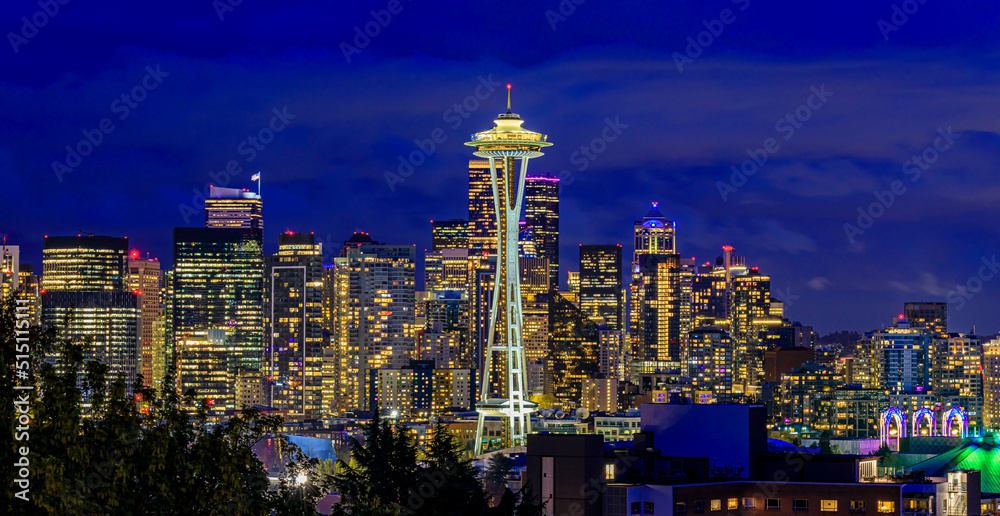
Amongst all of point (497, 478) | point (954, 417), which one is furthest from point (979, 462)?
point (954, 417)

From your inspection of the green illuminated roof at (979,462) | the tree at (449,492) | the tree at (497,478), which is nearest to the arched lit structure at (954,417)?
the tree at (497,478)

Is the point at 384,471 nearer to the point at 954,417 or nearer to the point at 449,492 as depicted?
the point at 449,492

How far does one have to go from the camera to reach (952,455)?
7562cm

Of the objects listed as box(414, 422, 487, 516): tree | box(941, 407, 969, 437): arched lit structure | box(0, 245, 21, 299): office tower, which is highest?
box(0, 245, 21, 299): office tower

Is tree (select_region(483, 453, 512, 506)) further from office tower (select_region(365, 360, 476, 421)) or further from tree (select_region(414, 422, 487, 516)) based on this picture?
office tower (select_region(365, 360, 476, 421))

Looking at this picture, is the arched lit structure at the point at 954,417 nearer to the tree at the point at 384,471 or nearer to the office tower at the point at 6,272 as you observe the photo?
the office tower at the point at 6,272

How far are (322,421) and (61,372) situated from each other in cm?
16712

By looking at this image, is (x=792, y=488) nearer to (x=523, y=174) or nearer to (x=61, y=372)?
(x=61, y=372)

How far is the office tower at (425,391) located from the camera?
194 meters

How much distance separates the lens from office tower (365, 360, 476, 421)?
7633 inches

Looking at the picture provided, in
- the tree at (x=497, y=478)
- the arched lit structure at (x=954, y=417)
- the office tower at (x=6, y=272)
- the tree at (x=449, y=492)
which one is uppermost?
the office tower at (x=6, y=272)

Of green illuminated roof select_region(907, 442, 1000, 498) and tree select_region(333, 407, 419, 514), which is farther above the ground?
tree select_region(333, 407, 419, 514)

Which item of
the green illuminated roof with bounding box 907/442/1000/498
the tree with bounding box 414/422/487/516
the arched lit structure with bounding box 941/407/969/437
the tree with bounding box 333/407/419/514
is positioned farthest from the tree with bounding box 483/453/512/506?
the tree with bounding box 414/422/487/516

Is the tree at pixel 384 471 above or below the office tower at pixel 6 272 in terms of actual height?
below
